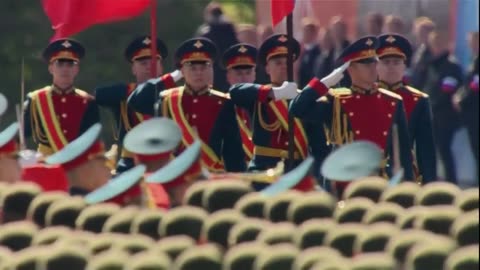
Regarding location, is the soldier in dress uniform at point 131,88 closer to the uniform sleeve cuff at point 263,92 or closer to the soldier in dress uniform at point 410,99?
the uniform sleeve cuff at point 263,92

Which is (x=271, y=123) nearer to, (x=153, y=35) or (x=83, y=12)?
(x=153, y=35)

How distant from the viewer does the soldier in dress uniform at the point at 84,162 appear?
35.7 feet

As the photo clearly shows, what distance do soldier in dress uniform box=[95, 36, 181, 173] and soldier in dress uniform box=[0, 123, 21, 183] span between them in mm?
1396

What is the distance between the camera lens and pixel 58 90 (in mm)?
14734

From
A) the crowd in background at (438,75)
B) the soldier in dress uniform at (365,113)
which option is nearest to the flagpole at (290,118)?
the soldier in dress uniform at (365,113)

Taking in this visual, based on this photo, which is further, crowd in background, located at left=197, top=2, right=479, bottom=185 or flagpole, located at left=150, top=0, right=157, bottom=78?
crowd in background, located at left=197, top=2, right=479, bottom=185

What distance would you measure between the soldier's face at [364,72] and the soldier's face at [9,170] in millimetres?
1901

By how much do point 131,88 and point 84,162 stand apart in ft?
12.0

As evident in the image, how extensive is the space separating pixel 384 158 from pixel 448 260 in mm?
4922

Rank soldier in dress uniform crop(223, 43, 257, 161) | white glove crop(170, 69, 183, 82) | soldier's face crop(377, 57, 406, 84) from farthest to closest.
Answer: soldier in dress uniform crop(223, 43, 257, 161), white glove crop(170, 69, 183, 82), soldier's face crop(377, 57, 406, 84)

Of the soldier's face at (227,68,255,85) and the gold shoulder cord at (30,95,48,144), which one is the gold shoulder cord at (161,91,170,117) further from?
the gold shoulder cord at (30,95,48,144)

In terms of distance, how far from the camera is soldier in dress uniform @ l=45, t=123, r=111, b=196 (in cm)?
1089

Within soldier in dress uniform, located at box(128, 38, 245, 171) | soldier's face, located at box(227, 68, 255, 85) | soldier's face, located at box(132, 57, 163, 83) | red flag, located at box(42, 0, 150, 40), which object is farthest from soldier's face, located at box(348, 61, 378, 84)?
soldier's face, located at box(132, 57, 163, 83)

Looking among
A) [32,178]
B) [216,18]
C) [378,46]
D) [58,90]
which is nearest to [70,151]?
[32,178]
